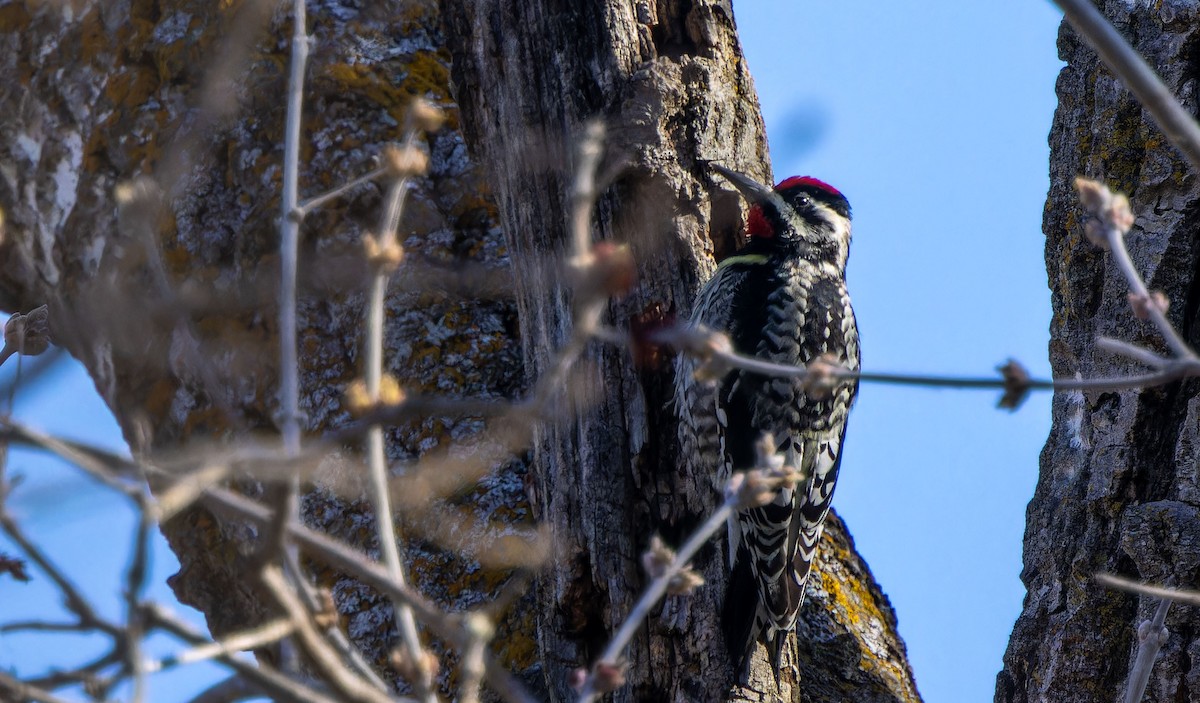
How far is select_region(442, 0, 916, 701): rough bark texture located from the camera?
2783mm

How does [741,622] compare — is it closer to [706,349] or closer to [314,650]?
[706,349]

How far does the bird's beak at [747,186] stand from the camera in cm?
332

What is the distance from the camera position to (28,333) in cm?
247

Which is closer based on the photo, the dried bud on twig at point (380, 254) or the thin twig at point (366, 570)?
the thin twig at point (366, 570)

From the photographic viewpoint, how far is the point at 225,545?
3377 millimetres

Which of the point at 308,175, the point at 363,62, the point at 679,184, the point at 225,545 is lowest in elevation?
the point at 225,545

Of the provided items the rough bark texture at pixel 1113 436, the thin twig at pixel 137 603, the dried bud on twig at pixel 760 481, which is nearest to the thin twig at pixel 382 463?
the thin twig at pixel 137 603

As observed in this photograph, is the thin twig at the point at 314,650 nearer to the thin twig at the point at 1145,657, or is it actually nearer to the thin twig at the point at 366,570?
the thin twig at the point at 366,570

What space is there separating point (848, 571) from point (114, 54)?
266 cm

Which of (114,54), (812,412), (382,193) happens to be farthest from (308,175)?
(812,412)

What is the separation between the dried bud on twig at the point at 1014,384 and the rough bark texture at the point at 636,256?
1.45 meters

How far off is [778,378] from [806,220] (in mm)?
622

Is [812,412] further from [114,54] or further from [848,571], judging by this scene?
[114,54]

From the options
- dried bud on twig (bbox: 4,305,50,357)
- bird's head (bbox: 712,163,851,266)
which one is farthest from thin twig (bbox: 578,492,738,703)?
bird's head (bbox: 712,163,851,266)
